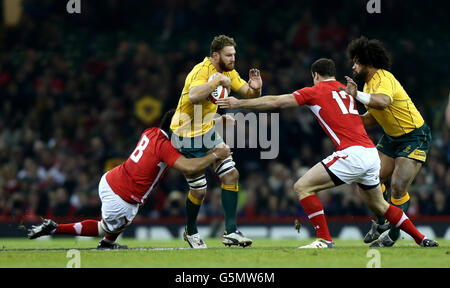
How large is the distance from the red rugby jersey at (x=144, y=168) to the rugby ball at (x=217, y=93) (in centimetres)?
75

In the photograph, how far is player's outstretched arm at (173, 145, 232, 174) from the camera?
9.49 m

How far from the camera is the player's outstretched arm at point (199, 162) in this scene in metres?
9.49

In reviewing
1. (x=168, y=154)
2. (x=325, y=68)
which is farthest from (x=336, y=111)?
(x=168, y=154)

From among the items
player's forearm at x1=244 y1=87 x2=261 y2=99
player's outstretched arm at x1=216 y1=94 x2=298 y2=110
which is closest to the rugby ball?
player's forearm at x1=244 y1=87 x2=261 y2=99

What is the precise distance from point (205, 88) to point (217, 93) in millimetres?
388

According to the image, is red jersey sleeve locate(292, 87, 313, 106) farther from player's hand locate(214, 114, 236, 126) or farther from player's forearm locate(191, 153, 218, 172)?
player's forearm locate(191, 153, 218, 172)

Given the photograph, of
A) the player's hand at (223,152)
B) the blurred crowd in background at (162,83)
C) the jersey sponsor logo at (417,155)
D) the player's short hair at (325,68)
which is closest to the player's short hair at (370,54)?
the player's short hair at (325,68)

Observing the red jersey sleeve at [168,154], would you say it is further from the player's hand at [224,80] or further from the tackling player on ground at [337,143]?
the player's hand at [224,80]

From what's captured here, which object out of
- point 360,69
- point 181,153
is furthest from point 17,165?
point 360,69

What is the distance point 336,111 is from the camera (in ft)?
30.4

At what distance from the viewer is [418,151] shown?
399 inches

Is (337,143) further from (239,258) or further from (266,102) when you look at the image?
(239,258)
